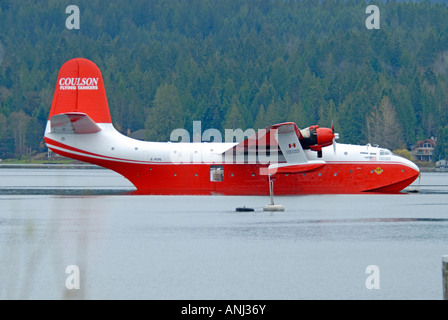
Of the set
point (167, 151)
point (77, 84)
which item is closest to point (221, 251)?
point (167, 151)

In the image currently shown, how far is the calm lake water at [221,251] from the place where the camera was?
19469 mm

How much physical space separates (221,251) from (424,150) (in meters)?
165

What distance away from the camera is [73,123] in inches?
1874

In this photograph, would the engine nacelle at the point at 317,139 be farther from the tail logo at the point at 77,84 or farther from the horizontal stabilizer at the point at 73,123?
the tail logo at the point at 77,84

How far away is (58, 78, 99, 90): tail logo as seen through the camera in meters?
49.7

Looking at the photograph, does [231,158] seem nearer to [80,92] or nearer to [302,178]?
[302,178]

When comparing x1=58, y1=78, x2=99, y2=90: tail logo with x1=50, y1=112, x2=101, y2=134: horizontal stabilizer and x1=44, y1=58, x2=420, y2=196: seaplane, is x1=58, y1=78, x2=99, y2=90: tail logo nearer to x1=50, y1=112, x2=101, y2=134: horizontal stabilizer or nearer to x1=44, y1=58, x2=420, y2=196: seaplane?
x1=44, y1=58, x2=420, y2=196: seaplane

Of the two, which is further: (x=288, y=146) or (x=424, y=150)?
(x=424, y=150)

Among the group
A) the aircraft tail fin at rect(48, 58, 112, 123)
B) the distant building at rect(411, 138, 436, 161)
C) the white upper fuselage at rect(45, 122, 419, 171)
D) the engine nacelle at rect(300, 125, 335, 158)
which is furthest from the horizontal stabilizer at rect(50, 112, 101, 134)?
the distant building at rect(411, 138, 436, 161)

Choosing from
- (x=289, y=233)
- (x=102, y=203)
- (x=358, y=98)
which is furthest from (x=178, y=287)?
(x=358, y=98)

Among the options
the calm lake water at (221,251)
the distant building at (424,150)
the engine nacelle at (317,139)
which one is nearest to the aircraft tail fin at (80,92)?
the calm lake water at (221,251)

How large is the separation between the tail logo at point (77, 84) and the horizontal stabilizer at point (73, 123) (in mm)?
2915
